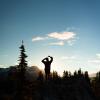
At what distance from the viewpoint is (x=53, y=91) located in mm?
29281

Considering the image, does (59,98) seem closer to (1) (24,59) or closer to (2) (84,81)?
(2) (84,81)

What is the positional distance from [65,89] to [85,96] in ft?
12.1

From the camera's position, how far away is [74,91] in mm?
30891

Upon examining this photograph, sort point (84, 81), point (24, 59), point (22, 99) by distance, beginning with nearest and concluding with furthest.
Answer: point (84, 81), point (22, 99), point (24, 59)

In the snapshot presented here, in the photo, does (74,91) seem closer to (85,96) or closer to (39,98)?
(85,96)

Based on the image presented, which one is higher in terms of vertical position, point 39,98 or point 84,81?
point 84,81

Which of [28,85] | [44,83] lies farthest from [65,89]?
[28,85]

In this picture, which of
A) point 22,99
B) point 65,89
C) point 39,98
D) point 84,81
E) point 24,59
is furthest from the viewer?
point 24,59

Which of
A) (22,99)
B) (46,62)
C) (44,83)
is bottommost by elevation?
(22,99)

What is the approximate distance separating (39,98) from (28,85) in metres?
12.7

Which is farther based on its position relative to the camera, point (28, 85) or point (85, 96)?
point (28, 85)

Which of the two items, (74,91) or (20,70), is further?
(20,70)

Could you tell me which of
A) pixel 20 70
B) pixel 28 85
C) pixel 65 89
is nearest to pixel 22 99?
pixel 28 85

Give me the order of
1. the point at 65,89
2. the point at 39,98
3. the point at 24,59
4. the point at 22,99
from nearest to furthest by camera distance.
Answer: the point at 39,98
the point at 65,89
the point at 22,99
the point at 24,59
